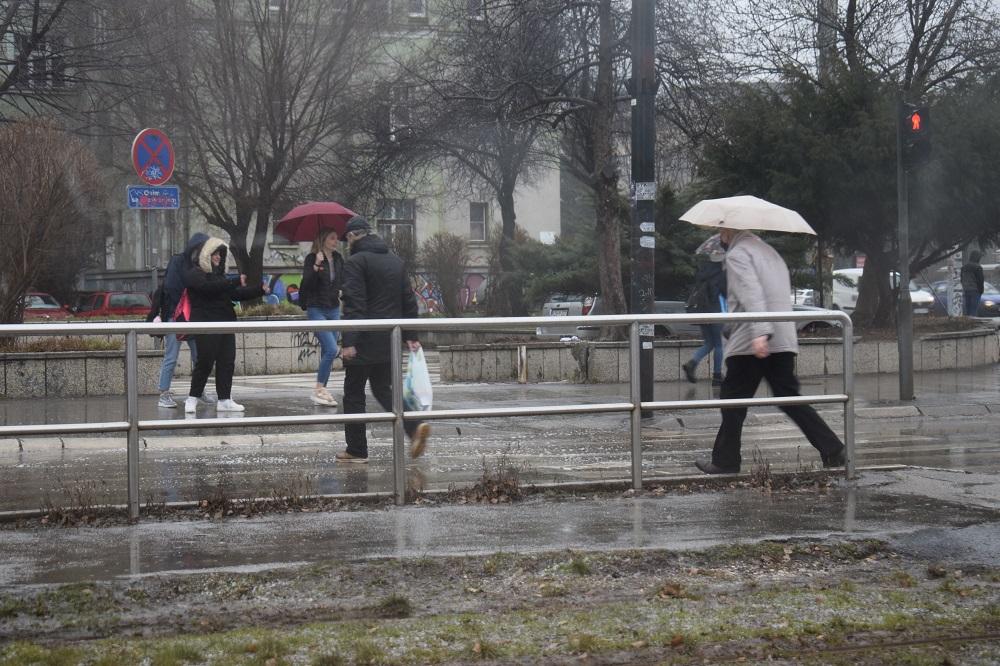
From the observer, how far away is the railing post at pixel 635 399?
8.40 meters

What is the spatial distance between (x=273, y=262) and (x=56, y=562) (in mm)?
47361

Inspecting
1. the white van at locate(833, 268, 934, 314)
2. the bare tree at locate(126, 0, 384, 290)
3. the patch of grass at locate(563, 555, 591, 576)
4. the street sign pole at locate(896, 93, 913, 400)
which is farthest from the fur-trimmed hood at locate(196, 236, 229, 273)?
the white van at locate(833, 268, 934, 314)

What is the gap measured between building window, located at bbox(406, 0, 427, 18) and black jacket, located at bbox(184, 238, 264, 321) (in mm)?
24928

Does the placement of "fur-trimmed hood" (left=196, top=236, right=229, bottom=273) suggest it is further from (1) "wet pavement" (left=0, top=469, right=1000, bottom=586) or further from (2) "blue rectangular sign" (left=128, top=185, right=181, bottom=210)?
(1) "wet pavement" (left=0, top=469, right=1000, bottom=586)

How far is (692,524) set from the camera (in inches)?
290

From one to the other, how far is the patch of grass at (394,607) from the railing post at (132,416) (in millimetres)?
2479

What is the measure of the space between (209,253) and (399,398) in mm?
4988

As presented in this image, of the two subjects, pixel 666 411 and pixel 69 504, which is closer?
pixel 69 504

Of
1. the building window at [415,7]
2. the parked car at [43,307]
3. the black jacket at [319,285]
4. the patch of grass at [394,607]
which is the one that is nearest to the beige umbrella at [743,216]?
the patch of grass at [394,607]

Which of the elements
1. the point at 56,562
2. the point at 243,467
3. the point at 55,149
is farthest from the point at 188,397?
the point at 55,149

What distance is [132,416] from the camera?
304 inches

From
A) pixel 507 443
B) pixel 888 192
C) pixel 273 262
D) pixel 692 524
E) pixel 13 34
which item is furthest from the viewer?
pixel 273 262

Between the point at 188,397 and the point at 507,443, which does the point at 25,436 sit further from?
the point at 507,443

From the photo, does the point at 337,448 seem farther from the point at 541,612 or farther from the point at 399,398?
the point at 541,612
